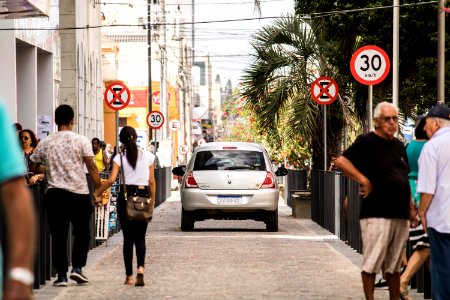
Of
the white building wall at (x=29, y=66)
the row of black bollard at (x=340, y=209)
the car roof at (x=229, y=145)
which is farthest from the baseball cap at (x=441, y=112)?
the white building wall at (x=29, y=66)

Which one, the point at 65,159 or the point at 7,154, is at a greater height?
the point at 7,154

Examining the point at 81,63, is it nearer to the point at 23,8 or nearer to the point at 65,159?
the point at 23,8

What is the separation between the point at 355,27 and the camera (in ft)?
98.4

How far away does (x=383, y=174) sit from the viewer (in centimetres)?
1048

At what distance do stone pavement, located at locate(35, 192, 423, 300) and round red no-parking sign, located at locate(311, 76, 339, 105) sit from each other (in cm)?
423

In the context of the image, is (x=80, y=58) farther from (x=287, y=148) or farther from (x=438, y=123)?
(x=438, y=123)

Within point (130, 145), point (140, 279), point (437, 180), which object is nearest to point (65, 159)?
point (130, 145)

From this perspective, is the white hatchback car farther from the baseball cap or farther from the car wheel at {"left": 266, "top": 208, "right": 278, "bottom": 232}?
the baseball cap

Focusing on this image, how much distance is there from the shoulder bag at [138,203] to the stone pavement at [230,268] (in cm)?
72

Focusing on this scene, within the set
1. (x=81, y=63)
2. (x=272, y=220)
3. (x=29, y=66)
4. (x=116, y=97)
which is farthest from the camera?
(x=81, y=63)

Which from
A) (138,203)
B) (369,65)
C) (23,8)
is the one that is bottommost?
(138,203)

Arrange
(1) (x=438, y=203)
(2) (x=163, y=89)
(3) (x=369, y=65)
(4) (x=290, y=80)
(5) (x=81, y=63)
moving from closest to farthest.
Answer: (1) (x=438, y=203) → (3) (x=369, y=65) → (4) (x=290, y=80) → (5) (x=81, y=63) → (2) (x=163, y=89)

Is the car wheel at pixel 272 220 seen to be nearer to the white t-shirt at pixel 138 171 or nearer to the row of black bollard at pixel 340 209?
the row of black bollard at pixel 340 209

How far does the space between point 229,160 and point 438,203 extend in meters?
15.1
